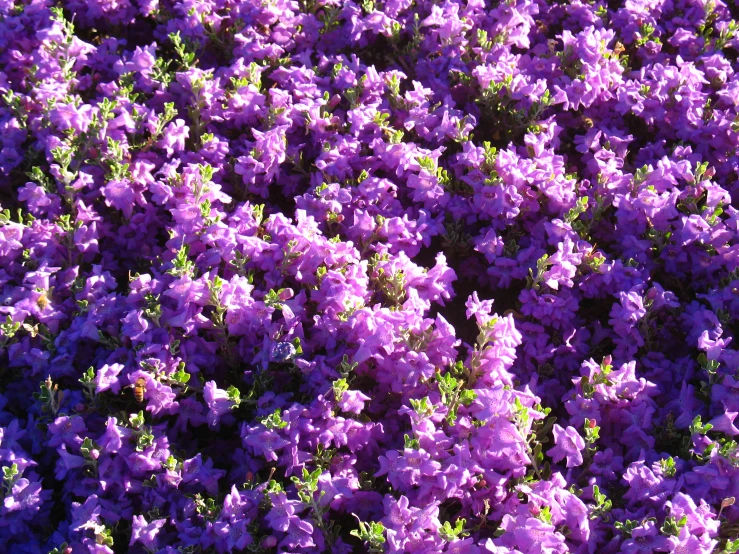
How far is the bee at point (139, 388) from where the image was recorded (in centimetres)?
331

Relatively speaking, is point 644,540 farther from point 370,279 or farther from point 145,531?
point 145,531

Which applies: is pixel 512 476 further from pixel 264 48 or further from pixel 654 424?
pixel 264 48

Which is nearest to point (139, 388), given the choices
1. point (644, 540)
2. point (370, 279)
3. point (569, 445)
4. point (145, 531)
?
point (145, 531)

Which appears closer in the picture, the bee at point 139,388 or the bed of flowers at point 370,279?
the bed of flowers at point 370,279

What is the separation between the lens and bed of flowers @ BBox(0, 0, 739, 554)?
314 centimetres

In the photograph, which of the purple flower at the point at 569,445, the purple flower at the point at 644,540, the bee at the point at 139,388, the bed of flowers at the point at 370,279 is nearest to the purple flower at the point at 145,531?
the bed of flowers at the point at 370,279

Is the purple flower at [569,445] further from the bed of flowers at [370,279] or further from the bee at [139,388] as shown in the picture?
the bee at [139,388]

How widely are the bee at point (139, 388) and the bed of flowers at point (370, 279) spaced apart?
0.09 ft

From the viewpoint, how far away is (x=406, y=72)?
497 cm

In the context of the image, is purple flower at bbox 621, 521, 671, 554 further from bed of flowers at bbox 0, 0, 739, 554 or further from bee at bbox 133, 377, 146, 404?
bee at bbox 133, 377, 146, 404

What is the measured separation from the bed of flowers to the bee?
0.09 feet

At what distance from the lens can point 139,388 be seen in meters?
3.31

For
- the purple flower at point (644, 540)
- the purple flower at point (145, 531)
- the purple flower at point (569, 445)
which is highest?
the purple flower at point (569, 445)

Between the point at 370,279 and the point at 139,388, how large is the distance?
4.00ft
